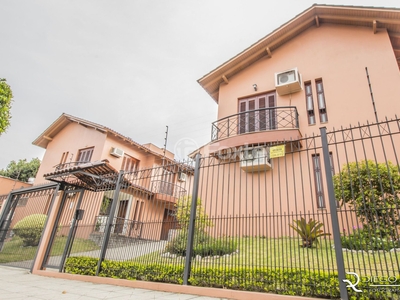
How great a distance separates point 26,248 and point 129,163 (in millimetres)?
10365

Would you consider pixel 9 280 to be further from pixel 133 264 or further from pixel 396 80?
pixel 396 80

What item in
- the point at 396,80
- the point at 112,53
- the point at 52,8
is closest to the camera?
the point at 396,80

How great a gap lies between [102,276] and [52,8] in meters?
11.5

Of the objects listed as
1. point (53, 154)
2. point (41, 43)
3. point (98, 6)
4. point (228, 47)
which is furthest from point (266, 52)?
point (53, 154)

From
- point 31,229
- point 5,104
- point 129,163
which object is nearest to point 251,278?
point 31,229

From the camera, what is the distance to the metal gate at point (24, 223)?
7.89 m

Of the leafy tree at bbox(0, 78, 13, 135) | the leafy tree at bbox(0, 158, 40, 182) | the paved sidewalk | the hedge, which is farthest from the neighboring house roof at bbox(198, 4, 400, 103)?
the leafy tree at bbox(0, 158, 40, 182)

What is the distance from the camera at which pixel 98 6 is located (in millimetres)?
11031

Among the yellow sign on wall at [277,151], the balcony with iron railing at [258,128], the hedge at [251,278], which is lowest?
the hedge at [251,278]

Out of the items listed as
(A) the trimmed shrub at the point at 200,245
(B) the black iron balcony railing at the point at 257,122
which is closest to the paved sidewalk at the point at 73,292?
(A) the trimmed shrub at the point at 200,245

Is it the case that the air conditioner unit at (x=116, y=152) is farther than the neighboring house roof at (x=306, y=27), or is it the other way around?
the air conditioner unit at (x=116, y=152)

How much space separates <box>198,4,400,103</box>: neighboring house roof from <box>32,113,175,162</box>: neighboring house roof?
7.03 meters

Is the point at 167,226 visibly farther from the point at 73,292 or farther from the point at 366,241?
the point at 366,241

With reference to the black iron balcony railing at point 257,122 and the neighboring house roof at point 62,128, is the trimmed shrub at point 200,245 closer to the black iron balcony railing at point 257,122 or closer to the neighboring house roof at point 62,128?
the black iron balcony railing at point 257,122
